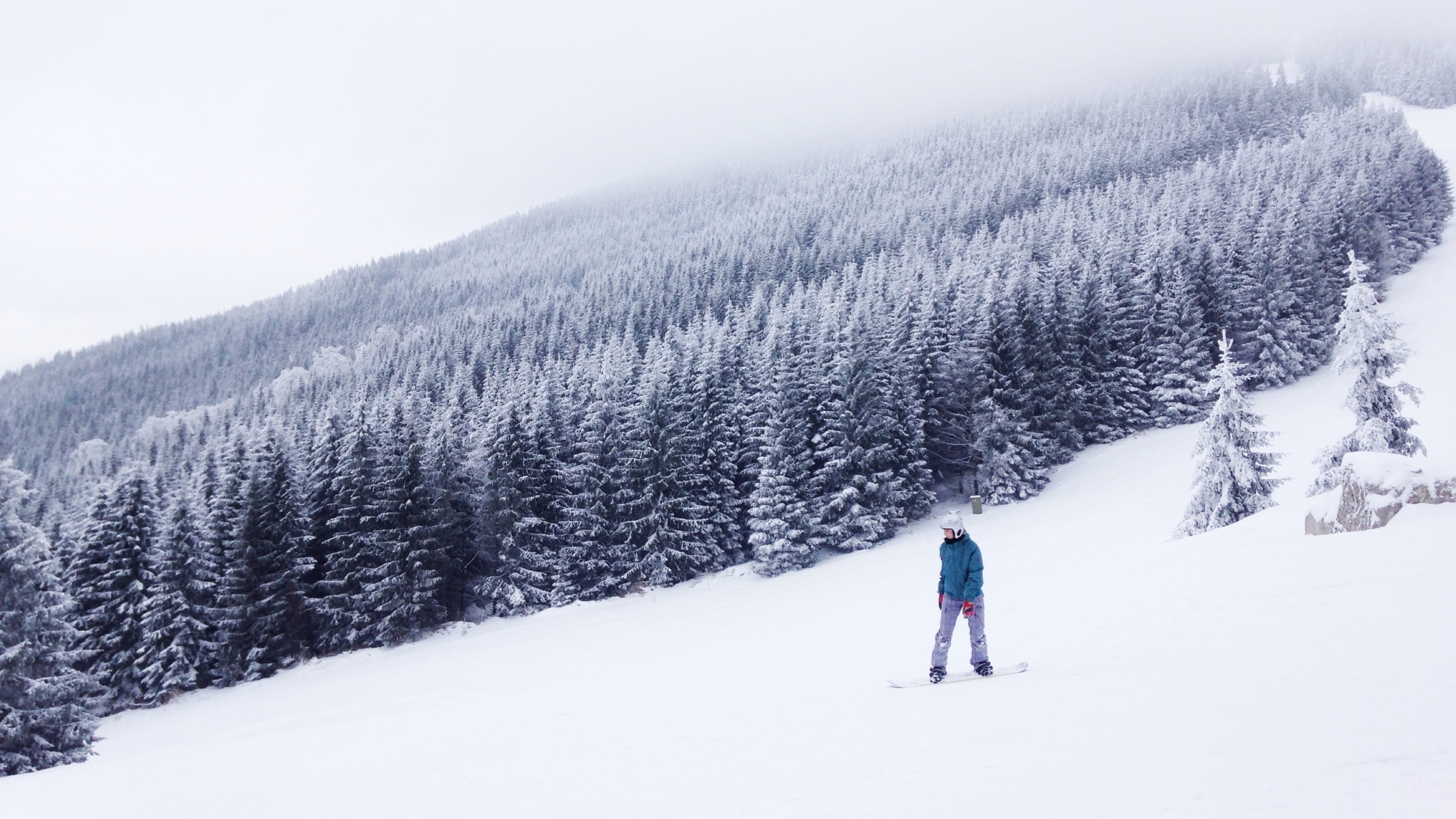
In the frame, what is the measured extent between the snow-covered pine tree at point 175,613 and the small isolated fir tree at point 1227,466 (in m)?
37.9

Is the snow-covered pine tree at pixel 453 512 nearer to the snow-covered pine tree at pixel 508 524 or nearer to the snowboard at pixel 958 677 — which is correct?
the snow-covered pine tree at pixel 508 524

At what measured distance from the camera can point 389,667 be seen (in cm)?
2848

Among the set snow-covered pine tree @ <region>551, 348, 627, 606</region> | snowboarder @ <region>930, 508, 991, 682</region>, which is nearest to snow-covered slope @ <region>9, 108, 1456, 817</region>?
snowboarder @ <region>930, 508, 991, 682</region>

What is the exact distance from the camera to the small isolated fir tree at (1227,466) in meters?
19.8

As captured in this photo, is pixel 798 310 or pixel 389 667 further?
pixel 798 310

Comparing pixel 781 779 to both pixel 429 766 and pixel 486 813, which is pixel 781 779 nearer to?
pixel 486 813

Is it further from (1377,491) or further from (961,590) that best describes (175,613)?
(1377,491)

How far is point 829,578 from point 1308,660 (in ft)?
79.0

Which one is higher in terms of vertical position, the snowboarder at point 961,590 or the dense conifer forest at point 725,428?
the snowboarder at point 961,590

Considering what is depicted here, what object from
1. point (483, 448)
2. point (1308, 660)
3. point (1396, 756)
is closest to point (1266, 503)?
point (1308, 660)

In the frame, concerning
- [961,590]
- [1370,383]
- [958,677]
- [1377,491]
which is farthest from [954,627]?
[1370,383]

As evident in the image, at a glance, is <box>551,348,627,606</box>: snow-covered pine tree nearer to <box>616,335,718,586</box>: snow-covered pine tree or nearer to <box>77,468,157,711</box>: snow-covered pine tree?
<box>616,335,718,586</box>: snow-covered pine tree

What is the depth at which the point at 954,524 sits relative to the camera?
892 cm

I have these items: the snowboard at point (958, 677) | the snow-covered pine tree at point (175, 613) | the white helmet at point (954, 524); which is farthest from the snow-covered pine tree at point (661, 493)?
the white helmet at point (954, 524)
